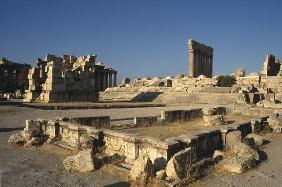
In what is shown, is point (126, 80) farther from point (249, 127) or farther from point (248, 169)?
point (248, 169)

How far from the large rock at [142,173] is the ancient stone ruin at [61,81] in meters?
22.0

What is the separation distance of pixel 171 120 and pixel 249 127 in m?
3.69

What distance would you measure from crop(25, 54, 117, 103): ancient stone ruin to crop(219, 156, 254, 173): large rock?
867 inches

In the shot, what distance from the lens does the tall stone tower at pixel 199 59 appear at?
52.0 m

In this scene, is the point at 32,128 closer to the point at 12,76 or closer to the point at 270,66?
the point at 270,66

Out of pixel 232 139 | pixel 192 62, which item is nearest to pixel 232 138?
pixel 232 139

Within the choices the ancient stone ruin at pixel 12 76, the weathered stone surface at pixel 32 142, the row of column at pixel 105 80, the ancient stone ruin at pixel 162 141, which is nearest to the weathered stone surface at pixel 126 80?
the row of column at pixel 105 80

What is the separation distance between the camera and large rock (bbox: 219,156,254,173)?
23.4ft

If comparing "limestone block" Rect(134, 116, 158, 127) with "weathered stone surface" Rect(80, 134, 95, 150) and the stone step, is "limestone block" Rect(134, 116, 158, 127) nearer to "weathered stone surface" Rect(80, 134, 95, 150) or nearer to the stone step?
the stone step

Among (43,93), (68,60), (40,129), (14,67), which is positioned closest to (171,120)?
(40,129)

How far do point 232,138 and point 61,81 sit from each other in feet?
70.5

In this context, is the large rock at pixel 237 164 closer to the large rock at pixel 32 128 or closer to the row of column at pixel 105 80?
the large rock at pixel 32 128

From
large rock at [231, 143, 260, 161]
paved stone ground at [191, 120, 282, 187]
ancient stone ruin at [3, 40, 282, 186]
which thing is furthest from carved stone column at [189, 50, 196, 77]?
paved stone ground at [191, 120, 282, 187]

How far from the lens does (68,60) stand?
36062 millimetres
